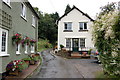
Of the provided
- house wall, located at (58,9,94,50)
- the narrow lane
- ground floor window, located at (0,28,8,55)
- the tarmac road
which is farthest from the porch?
ground floor window, located at (0,28,8,55)

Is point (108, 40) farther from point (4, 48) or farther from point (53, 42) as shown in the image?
point (53, 42)

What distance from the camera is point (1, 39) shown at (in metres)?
6.13

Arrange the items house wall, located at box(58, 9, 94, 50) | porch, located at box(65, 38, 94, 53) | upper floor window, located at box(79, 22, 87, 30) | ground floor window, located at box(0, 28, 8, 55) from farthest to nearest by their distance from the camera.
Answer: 1. upper floor window, located at box(79, 22, 87, 30)
2. house wall, located at box(58, 9, 94, 50)
3. porch, located at box(65, 38, 94, 53)
4. ground floor window, located at box(0, 28, 8, 55)

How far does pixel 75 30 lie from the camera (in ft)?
68.2

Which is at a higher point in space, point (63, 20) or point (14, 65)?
point (63, 20)

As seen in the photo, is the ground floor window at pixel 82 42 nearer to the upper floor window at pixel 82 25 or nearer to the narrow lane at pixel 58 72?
the upper floor window at pixel 82 25

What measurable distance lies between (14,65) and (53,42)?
39151mm

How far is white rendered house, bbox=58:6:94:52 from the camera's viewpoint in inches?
811

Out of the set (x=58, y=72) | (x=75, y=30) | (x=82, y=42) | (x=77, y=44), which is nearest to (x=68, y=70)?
(x=58, y=72)

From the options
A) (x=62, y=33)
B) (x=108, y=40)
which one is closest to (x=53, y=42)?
(x=62, y=33)

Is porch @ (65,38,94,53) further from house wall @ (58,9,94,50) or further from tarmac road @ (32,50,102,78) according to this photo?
tarmac road @ (32,50,102,78)

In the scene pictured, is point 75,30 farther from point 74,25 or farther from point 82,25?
point 82,25

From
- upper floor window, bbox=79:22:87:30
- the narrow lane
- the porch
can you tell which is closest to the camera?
the narrow lane

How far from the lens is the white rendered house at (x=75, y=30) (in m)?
20.6
